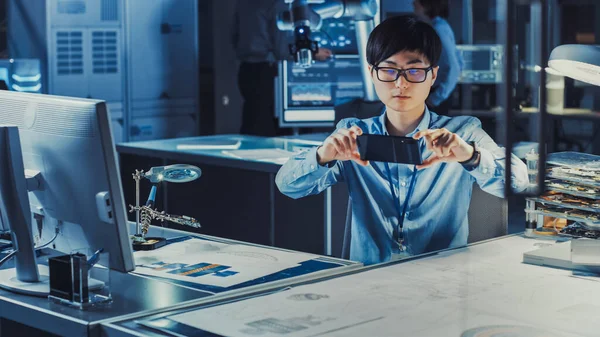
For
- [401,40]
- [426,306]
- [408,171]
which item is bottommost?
[426,306]

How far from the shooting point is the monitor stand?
7.25 ft

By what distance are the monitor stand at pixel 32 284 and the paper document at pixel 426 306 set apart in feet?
0.97

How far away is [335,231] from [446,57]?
1438 mm

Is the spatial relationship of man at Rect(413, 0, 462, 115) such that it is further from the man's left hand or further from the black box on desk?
the black box on desk

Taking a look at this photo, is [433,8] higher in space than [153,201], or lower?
higher

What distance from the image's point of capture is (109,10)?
612 centimetres

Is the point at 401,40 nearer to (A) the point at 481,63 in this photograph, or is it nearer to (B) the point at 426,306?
(B) the point at 426,306

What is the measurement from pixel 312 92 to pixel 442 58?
766 mm

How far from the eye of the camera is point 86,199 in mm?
2160

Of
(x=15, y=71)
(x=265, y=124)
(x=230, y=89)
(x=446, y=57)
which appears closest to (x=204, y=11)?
(x=230, y=89)

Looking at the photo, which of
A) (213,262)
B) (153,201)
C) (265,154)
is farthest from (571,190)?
(265,154)

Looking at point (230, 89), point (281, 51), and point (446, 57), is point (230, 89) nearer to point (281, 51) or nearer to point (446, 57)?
point (281, 51)

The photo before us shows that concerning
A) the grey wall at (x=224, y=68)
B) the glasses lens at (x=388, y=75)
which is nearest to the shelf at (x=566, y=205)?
the glasses lens at (x=388, y=75)

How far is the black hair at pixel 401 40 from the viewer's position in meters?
2.89
